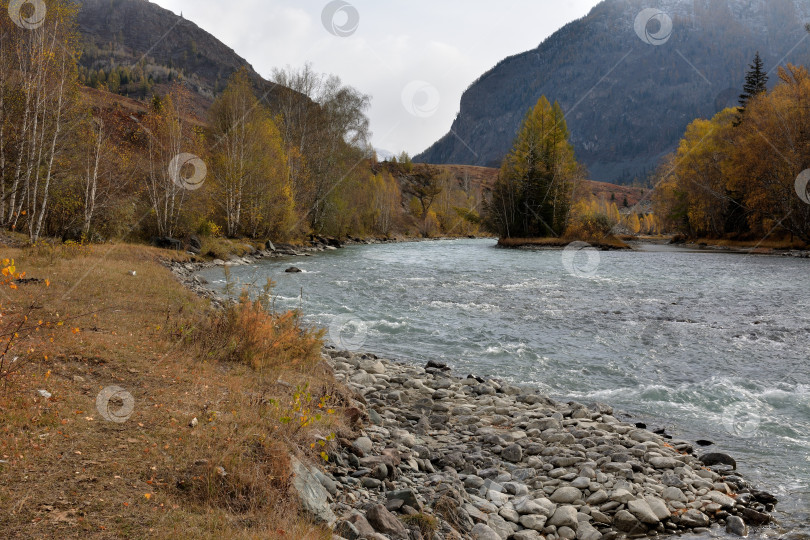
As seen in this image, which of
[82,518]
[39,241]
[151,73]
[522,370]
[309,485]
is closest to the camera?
[82,518]

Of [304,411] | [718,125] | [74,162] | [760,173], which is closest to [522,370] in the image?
[304,411]

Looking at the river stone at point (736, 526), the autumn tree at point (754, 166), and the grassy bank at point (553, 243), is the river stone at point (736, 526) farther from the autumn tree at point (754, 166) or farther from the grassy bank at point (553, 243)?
the grassy bank at point (553, 243)

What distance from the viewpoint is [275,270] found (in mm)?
28109

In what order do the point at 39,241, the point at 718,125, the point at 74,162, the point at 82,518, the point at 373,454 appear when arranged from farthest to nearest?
the point at 718,125 < the point at 74,162 < the point at 39,241 < the point at 373,454 < the point at 82,518

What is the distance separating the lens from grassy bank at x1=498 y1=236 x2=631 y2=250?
176 ft

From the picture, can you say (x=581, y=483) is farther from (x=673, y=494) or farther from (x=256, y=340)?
(x=256, y=340)

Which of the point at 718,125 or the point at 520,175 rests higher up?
the point at 718,125

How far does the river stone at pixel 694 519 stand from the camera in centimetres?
551

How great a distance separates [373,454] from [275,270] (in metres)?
23.1

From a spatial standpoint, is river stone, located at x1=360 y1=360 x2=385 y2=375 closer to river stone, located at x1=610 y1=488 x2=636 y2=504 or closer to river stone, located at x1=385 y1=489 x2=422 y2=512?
river stone, located at x1=385 y1=489 x2=422 y2=512

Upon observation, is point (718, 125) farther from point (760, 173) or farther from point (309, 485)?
point (309, 485)

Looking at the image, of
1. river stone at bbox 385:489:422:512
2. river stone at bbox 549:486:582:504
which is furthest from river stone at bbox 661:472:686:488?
river stone at bbox 385:489:422:512

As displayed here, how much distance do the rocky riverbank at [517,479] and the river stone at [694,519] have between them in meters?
0.01

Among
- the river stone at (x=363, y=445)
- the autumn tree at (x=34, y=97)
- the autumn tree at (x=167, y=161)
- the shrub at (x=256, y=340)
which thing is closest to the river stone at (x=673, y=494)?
the river stone at (x=363, y=445)
